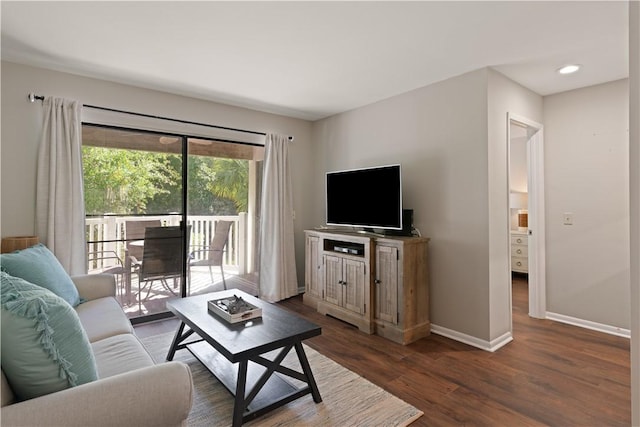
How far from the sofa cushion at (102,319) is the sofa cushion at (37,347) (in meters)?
0.85

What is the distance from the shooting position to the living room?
2873 millimetres

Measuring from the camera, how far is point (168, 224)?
3.69 m

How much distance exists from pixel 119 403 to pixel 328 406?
4.28 feet

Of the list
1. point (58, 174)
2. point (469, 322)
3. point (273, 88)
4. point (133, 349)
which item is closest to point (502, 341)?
point (469, 322)

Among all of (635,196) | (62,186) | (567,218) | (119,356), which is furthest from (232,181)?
(635,196)

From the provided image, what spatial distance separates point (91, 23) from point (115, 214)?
5.97ft

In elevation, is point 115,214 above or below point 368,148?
below

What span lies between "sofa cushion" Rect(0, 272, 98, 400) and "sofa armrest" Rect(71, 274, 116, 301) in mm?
1582

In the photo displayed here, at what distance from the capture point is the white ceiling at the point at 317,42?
2.09m

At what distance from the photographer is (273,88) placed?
11.5 feet

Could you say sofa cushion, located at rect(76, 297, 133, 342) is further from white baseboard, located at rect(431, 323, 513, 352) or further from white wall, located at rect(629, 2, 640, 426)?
white baseboard, located at rect(431, 323, 513, 352)

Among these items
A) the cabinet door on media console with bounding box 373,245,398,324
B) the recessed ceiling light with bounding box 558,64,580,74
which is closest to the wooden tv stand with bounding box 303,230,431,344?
the cabinet door on media console with bounding box 373,245,398,324

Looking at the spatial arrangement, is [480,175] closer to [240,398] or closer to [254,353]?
[254,353]

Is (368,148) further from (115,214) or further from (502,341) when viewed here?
(115,214)
